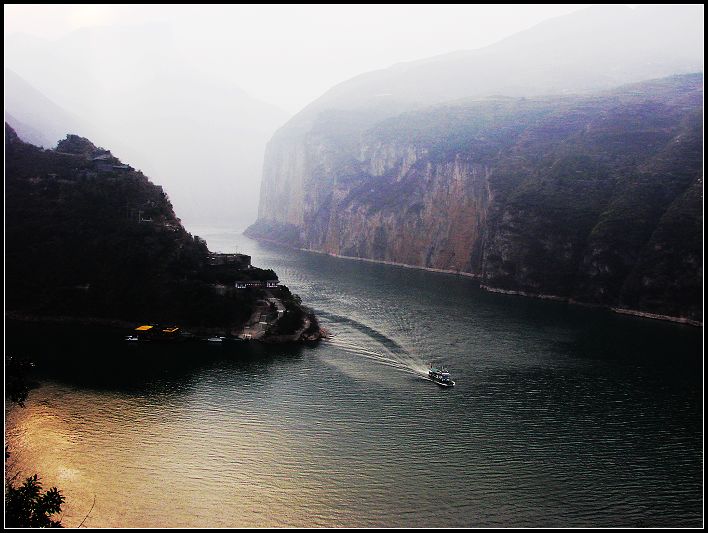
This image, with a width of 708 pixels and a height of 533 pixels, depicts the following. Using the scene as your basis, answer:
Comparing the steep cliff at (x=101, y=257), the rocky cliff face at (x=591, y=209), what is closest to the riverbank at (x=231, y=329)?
the steep cliff at (x=101, y=257)

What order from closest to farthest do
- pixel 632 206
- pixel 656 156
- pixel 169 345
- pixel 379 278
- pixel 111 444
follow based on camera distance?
1. pixel 111 444
2. pixel 169 345
3. pixel 632 206
4. pixel 656 156
5. pixel 379 278

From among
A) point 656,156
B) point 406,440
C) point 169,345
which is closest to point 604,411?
point 406,440

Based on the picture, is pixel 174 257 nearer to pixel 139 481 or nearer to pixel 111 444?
pixel 111 444

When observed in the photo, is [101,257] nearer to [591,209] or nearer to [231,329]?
[231,329]

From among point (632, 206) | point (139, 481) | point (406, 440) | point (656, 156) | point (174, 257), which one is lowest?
point (139, 481)

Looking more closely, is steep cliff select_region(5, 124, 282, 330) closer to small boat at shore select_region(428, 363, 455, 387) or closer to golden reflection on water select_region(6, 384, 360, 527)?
golden reflection on water select_region(6, 384, 360, 527)

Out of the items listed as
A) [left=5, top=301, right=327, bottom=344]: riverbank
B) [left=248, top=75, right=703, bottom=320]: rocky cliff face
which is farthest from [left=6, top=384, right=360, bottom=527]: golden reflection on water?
[left=248, top=75, right=703, bottom=320]: rocky cliff face
